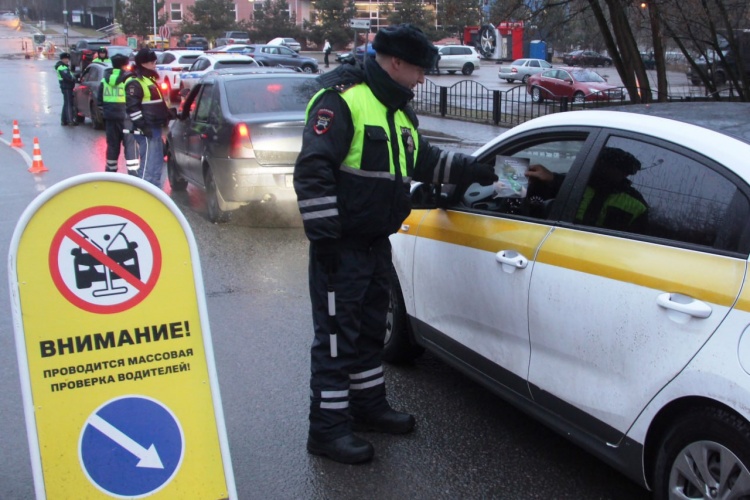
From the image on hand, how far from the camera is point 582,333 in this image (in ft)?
11.4

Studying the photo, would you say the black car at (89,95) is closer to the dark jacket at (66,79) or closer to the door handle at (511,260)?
the dark jacket at (66,79)

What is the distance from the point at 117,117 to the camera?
1173 centimetres

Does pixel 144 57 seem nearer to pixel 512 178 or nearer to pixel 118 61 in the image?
pixel 118 61

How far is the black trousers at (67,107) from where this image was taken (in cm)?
2191

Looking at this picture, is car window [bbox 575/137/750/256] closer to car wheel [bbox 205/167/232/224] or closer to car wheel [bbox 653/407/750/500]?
car wheel [bbox 653/407/750/500]

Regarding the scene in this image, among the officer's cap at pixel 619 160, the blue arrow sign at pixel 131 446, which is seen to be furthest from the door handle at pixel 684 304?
the blue arrow sign at pixel 131 446

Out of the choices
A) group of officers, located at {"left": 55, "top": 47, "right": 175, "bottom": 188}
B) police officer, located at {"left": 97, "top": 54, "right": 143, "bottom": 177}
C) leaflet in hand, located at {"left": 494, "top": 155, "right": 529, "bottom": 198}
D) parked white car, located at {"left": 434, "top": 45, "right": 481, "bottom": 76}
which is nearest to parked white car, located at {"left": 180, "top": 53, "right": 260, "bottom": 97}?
police officer, located at {"left": 97, "top": 54, "right": 143, "bottom": 177}

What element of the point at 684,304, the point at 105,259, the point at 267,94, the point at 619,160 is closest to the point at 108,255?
the point at 105,259

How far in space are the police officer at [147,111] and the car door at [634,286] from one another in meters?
7.88

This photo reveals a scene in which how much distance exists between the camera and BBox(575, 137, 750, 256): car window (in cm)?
307

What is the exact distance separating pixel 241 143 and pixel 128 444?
6399mm

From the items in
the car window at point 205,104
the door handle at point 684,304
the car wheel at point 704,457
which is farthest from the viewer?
the car window at point 205,104

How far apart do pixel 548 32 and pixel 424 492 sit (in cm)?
1717

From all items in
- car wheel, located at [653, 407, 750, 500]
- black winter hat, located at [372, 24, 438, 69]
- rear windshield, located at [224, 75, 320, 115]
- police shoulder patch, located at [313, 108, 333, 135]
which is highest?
black winter hat, located at [372, 24, 438, 69]
